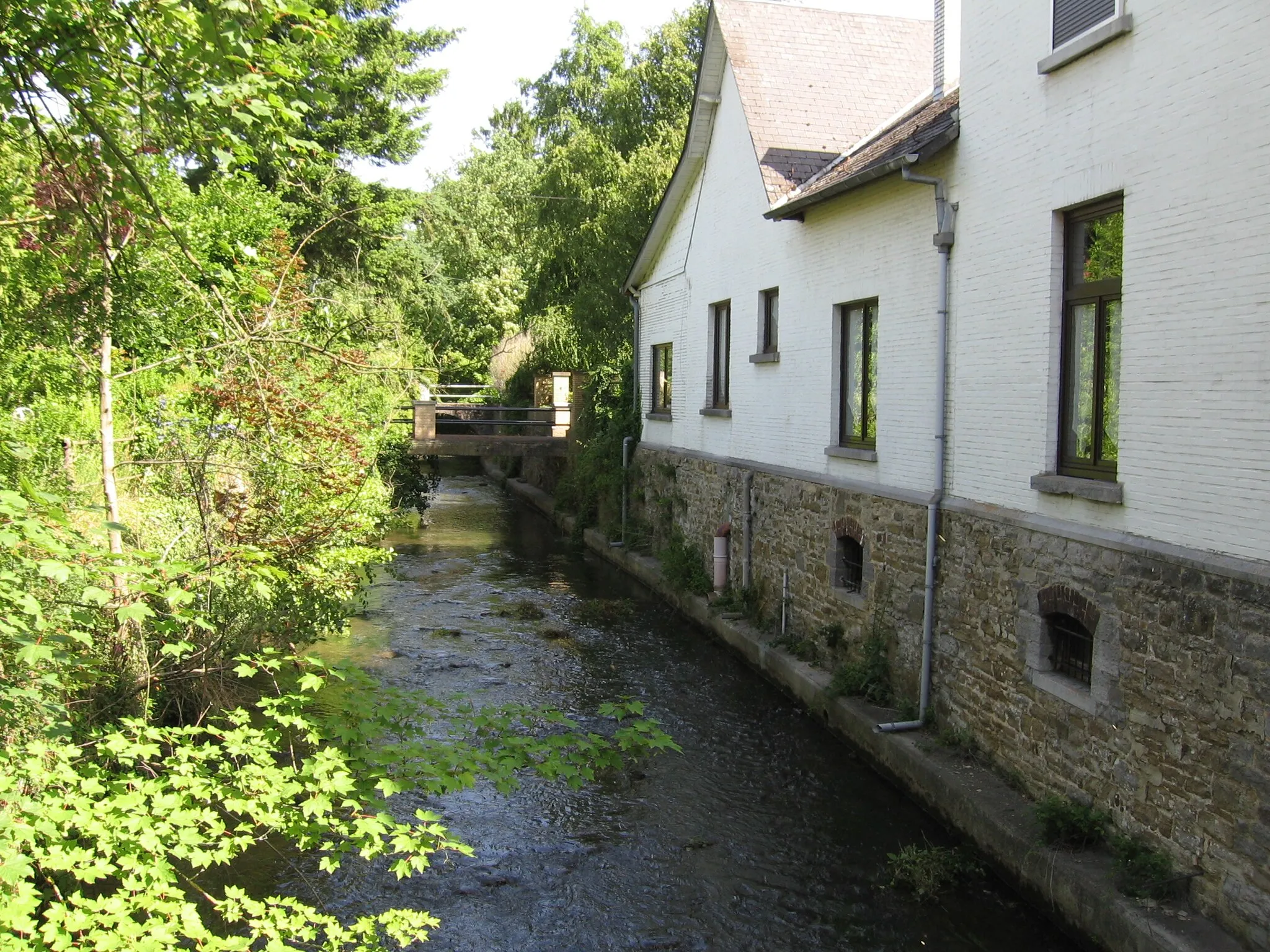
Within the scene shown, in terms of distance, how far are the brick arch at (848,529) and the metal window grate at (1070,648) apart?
2927mm

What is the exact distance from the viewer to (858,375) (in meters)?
10.6

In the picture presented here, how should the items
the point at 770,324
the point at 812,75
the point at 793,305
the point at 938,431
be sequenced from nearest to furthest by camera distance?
the point at 938,431
the point at 793,305
the point at 770,324
the point at 812,75

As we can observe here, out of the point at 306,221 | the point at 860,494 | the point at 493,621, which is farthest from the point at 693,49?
the point at 860,494

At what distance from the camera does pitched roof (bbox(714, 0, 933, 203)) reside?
13.0 metres

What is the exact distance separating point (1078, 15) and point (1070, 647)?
13.3ft

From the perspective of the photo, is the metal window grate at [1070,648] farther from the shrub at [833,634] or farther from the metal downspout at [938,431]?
the shrub at [833,634]

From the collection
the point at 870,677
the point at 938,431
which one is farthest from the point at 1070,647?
the point at 870,677

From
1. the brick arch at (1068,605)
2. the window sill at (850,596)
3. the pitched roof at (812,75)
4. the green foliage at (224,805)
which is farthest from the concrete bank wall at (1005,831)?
the pitched roof at (812,75)

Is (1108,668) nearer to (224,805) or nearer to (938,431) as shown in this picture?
(938,431)

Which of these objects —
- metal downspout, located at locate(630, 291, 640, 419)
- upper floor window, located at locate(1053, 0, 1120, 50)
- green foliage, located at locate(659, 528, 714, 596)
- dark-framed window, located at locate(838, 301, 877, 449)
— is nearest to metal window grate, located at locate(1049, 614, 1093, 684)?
dark-framed window, located at locate(838, 301, 877, 449)

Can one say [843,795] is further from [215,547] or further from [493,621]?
[493,621]

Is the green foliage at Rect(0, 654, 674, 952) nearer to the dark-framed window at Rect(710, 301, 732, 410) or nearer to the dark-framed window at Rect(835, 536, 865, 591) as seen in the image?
the dark-framed window at Rect(835, 536, 865, 591)

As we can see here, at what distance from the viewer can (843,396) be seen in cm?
1100

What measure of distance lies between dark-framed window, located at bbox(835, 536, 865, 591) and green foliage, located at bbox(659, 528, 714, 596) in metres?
3.49
